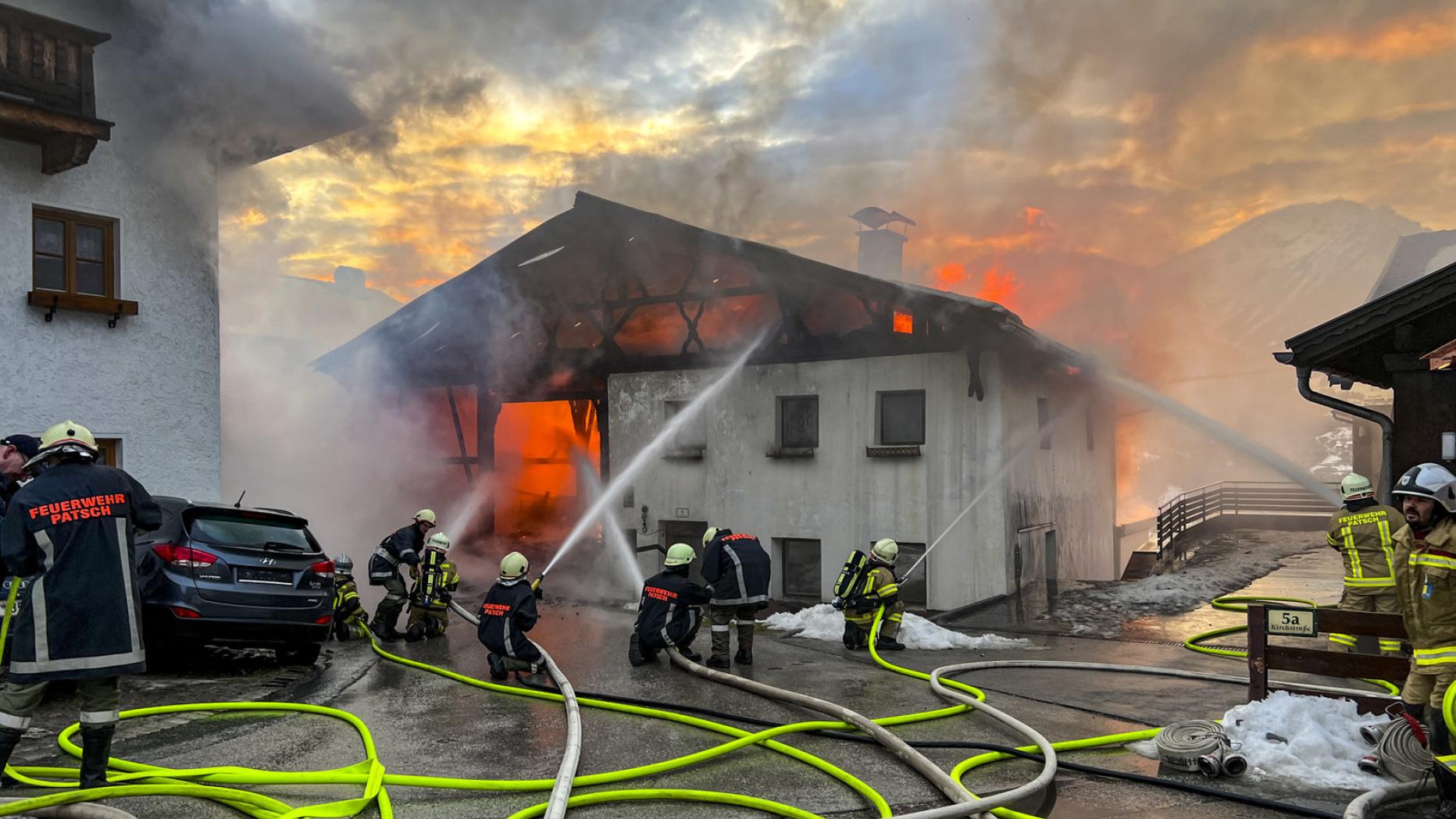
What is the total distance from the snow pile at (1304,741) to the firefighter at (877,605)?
4269 mm

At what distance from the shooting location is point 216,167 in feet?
39.1

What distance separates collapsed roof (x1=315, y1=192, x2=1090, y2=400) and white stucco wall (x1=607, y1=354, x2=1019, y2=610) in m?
0.38

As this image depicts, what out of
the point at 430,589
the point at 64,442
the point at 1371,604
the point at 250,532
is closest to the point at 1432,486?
the point at 1371,604

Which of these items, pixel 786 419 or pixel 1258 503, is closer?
pixel 786 419

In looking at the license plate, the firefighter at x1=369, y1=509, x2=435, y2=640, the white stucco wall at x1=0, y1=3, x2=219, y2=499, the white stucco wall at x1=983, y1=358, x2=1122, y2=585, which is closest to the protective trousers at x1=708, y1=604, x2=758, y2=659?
the firefighter at x1=369, y1=509, x2=435, y2=640

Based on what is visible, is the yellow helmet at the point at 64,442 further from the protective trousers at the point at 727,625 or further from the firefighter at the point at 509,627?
the protective trousers at the point at 727,625

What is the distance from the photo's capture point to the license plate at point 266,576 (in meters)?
7.92

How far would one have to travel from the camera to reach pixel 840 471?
1373cm

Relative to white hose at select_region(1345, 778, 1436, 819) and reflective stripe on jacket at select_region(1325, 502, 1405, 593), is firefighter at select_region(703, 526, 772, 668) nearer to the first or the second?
reflective stripe on jacket at select_region(1325, 502, 1405, 593)

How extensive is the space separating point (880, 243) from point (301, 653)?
14091 mm

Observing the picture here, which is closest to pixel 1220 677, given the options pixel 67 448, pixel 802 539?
pixel 802 539

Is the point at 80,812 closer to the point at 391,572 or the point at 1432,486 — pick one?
the point at 391,572

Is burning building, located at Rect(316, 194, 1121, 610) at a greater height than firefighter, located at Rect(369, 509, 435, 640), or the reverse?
burning building, located at Rect(316, 194, 1121, 610)

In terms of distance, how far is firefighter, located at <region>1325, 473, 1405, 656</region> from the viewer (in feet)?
26.3
